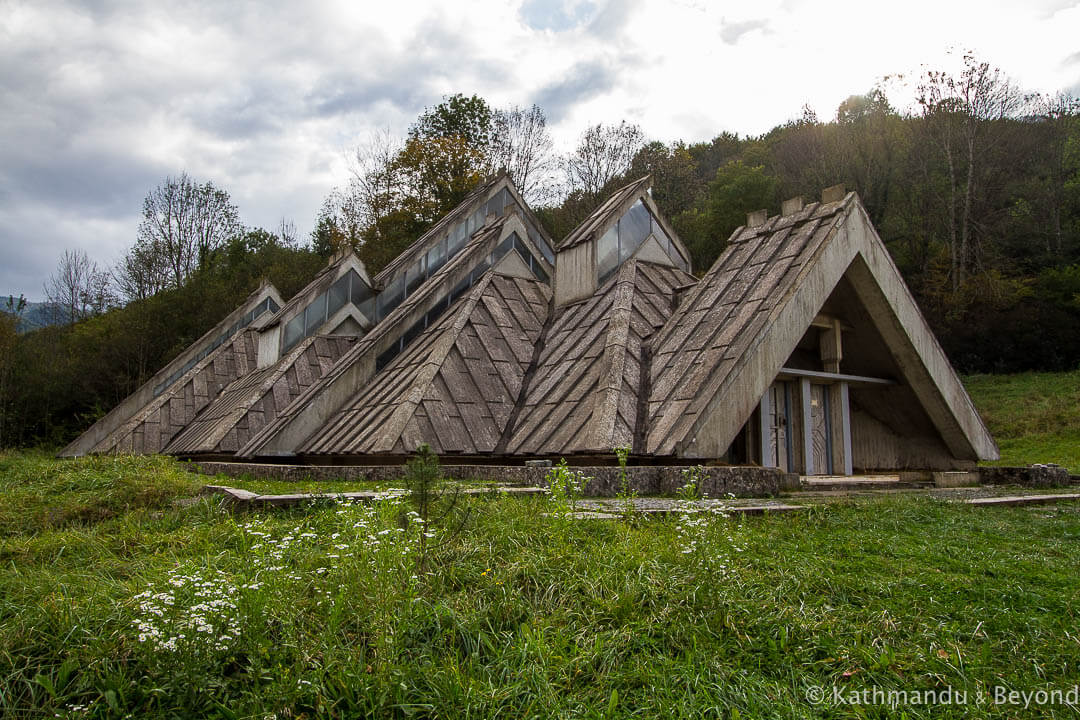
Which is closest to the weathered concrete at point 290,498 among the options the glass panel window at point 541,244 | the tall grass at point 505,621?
the tall grass at point 505,621

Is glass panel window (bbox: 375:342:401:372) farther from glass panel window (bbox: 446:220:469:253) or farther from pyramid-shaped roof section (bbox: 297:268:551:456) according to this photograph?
glass panel window (bbox: 446:220:469:253)

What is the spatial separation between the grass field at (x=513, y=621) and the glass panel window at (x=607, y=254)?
9275mm

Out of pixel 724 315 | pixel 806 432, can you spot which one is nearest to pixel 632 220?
pixel 724 315

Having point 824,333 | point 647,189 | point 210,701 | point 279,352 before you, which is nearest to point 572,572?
point 210,701

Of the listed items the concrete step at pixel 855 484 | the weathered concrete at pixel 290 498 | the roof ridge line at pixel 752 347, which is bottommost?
the concrete step at pixel 855 484

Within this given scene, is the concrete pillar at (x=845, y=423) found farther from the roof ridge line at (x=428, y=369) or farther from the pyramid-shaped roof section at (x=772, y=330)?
the roof ridge line at (x=428, y=369)

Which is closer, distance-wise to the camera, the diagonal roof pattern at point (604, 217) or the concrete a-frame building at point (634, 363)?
the concrete a-frame building at point (634, 363)

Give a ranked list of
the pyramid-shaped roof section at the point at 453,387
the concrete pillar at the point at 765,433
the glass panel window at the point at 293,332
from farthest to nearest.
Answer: the glass panel window at the point at 293,332 < the concrete pillar at the point at 765,433 < the pyramid-shaped roof section at the point at 453,387

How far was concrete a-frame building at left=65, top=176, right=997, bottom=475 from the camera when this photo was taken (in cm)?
987

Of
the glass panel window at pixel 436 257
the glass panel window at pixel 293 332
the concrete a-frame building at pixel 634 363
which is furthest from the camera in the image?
the glass panel window at pixel 436 257

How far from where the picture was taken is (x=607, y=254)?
46.9 feet

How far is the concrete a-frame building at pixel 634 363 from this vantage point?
9867mm

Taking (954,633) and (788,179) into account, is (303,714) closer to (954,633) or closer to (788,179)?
(954,633)

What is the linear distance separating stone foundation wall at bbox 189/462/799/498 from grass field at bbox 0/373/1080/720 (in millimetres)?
2496
